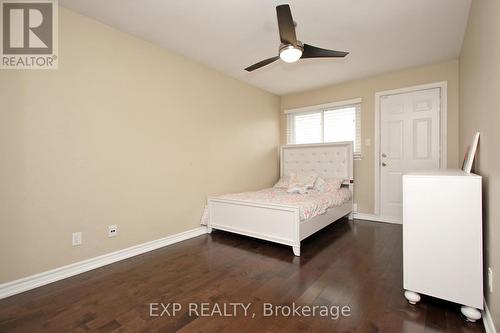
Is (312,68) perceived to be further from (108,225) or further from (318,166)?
(108,225)

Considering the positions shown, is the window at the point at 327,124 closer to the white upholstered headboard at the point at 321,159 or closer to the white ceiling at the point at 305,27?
the white upholstered headboard at the point at 321,159

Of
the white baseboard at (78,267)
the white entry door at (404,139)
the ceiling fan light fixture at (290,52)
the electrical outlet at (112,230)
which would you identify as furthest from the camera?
the white entry door at (404,139)

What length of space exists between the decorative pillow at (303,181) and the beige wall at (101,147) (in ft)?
3.85

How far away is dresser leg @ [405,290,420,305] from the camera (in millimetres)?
1667

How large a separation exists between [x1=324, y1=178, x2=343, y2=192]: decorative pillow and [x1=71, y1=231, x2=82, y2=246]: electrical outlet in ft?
10.8

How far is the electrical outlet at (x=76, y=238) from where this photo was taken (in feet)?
7.33

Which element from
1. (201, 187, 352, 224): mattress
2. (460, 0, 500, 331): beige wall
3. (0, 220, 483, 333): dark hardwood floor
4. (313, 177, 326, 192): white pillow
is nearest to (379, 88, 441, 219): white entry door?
(201, 187, 352, 224): mattress

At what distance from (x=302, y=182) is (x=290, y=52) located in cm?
224

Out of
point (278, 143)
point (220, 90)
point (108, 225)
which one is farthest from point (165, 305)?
point (278, 143)

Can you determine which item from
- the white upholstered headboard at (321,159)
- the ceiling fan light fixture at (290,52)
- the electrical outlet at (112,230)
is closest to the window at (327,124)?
the white upholstered headboard at (321,159)

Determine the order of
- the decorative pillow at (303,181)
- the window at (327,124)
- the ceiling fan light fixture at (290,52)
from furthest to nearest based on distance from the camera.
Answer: the window at (327,124), the decorative pillow at (303,181), the ceiling fan light fixture at (290,52)

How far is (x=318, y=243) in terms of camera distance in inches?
117

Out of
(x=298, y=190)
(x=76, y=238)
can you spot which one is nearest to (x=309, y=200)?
(x=298, y=190)

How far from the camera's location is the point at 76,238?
2.25 m
